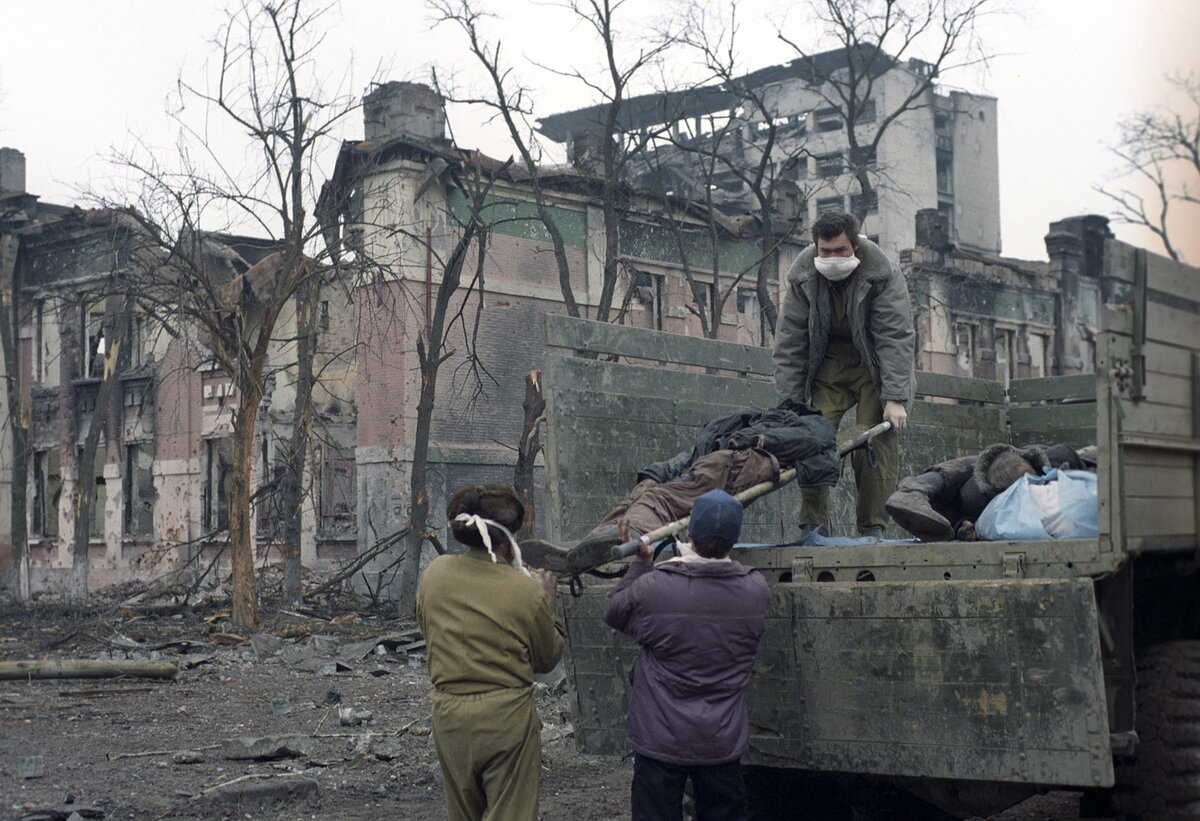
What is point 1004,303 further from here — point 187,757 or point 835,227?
point 835,227

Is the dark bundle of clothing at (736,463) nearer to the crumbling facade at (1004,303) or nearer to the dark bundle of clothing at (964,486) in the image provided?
the dark bundle of clothing at (964,486)

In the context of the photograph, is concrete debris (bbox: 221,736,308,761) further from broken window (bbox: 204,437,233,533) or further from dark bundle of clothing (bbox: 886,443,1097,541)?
broken window (bbox: 204,437,233,533)

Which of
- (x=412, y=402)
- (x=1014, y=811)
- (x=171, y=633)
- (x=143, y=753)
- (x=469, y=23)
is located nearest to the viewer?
(x=1014, y=811)

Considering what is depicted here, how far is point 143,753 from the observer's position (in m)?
8.64

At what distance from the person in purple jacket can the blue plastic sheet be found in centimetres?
102

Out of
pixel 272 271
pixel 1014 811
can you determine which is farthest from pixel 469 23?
pixel 1014 811

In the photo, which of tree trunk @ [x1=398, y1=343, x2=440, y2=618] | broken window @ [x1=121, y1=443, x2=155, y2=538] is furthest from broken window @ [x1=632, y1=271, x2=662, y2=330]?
broken window @ [x1=121, y1=443, x2=155, y2=538]

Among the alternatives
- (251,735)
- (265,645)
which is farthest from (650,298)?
(251,735)

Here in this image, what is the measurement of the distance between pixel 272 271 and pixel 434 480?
14.7ft

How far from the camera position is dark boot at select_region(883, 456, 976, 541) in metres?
5.13

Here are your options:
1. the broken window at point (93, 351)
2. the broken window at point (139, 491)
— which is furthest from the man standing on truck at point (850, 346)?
the broken window at point (93, 351)

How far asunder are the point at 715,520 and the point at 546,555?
700 mm

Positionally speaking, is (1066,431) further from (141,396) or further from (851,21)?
(141,396)

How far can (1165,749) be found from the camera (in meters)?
4.23
